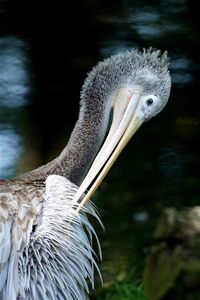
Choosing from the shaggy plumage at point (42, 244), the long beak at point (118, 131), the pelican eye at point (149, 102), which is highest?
the pelican eye at point (149, 102)

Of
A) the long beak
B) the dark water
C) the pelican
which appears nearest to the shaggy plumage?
the pelican

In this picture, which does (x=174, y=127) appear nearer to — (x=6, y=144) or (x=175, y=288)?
(x=6, y=144)

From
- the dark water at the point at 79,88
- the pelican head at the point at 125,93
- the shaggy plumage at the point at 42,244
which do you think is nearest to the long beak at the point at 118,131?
the pelican head at the point at 125,93

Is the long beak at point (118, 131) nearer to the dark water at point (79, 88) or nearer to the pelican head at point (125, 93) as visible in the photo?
the pelican head at point (125, 93)

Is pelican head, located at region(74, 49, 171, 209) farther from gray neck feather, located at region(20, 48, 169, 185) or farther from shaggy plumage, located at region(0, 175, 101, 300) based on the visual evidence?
shaggy plumage, located at region(0, 175, 101, 300)

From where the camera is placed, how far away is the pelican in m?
4.50

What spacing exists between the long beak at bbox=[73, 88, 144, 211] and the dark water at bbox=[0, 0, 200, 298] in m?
1.88

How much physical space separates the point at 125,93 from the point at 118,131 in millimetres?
170

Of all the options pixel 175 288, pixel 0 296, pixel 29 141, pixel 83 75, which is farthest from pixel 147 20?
pixel 0 296

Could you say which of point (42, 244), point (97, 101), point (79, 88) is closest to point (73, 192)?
point (42, 244)

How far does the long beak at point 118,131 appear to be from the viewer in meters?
4.93

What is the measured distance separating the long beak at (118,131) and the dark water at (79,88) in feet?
6.16

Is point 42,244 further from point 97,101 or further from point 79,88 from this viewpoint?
point 79,88

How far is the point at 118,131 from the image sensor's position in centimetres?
503
